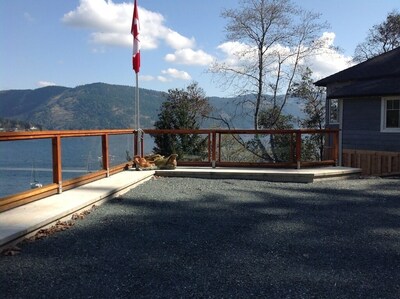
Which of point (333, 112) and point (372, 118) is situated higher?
point (333, 112)

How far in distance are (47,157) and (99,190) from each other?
3.20 ft

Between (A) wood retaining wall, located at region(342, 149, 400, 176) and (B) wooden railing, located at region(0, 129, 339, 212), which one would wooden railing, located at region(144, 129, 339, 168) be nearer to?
(B) wooden railing, located at region(0, 129, 339, 212)

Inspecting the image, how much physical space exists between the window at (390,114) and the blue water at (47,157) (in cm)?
901

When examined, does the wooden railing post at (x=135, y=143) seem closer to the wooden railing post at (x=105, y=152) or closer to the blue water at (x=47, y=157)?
the blue water at (x=47, y=157)

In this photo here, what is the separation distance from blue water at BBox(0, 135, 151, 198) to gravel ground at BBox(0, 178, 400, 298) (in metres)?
1.16

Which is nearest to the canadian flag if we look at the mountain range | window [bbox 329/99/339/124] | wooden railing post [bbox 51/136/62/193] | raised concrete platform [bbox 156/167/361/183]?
raised concrete platform [bbox 156/167/361/183]

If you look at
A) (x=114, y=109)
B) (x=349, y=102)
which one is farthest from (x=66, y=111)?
(x=349, y=102)

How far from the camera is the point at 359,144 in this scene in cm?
1430

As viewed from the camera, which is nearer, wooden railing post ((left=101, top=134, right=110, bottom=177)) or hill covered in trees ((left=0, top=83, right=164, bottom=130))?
wooden railing post ((left=101, top=134, right=110, bottom=177))

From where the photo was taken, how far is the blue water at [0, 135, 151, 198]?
5.52m

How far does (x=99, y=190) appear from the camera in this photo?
20.8ft

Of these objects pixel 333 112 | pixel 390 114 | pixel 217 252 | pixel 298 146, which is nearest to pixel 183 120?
pixel 333 112

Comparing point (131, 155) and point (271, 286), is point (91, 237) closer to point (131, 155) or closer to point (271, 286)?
point (271, 286)

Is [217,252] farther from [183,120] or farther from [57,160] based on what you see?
[183,120]
